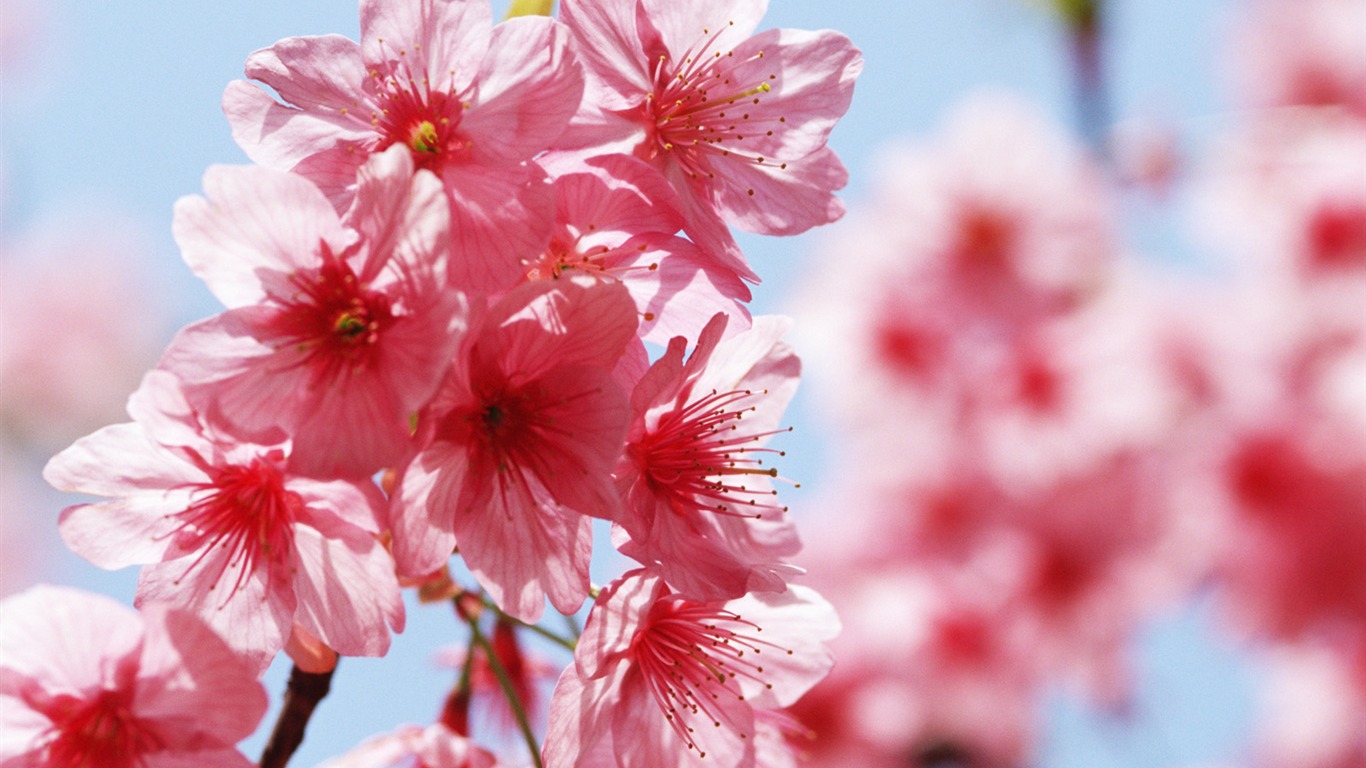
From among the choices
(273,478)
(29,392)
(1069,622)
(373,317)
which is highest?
(1069,622)

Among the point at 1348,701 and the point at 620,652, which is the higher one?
the point at 1348,701

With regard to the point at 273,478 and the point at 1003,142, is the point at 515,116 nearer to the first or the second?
the point at 273,478

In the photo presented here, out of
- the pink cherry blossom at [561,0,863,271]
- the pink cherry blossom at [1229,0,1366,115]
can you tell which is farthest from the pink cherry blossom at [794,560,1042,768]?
the pink cherry blossom at [561,0,863,271]

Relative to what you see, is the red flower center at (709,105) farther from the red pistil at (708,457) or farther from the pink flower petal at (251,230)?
the pink flower petal at (251,230)

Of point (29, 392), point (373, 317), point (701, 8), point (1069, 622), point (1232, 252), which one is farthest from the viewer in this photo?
point (29, 392)

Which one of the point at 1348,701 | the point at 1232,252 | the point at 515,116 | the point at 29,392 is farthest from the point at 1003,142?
the point at 29,392

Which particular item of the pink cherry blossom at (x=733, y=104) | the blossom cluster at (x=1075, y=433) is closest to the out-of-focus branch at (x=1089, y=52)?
the blossom cluster at (x=1075, y=433)

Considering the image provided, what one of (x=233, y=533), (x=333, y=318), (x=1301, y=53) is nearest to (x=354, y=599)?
(x=233, y=533)

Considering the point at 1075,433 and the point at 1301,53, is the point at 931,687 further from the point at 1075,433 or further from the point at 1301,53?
the point at 1301,53
